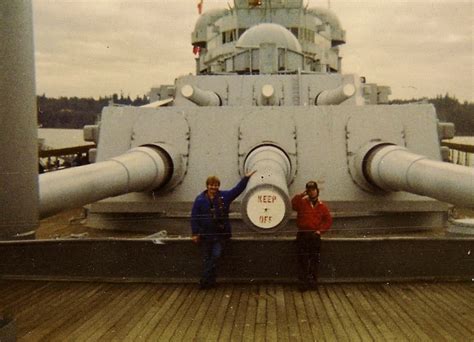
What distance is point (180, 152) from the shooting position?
614cm

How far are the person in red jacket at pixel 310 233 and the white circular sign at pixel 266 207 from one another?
37cm

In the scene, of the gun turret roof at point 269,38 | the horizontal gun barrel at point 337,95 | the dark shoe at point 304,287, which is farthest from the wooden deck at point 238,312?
the gun turret roof at point 269,38

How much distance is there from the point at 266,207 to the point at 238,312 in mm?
660

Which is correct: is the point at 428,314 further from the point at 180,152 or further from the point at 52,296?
the point at 180,152

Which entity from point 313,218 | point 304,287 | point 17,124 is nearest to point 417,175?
point 313,218

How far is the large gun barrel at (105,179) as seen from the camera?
3.76 metres

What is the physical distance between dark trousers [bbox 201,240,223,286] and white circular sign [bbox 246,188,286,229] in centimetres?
45

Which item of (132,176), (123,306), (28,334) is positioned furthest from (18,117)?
(132,176)

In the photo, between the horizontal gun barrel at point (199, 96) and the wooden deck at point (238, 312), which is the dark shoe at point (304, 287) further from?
the horizontal gun barrel at point (199, 96)

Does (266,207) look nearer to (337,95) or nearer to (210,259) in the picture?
(210,259)

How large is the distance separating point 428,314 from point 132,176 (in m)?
2.42

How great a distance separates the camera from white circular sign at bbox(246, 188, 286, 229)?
3.92 meters

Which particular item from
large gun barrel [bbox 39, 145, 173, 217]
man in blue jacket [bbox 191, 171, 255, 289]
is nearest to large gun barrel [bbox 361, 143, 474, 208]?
man in blue jacket [bbox 191, 171, 255, 289]

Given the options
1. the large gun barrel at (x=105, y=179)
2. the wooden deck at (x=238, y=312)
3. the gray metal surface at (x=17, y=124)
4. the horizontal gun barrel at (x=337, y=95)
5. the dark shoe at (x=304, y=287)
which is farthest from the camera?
the horizontal gun barrel at (x=337, y=95)
